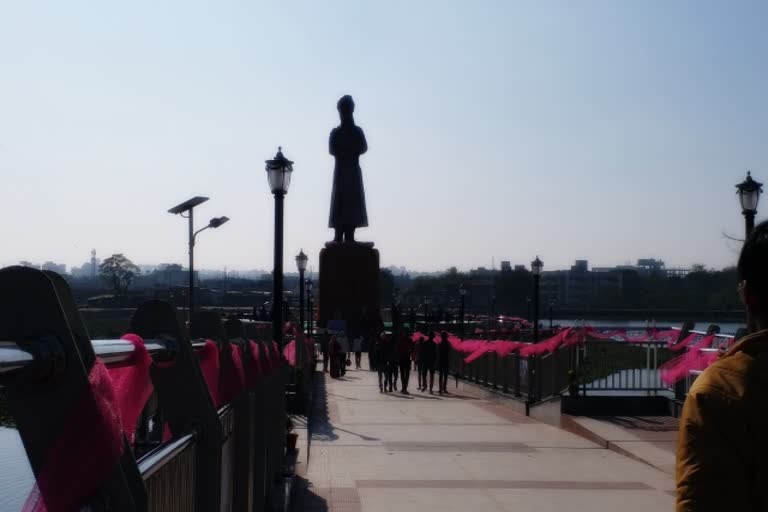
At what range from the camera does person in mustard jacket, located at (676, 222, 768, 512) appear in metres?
2.55

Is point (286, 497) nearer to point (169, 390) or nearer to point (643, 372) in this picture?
point (169, 390)

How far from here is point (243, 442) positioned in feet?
18.7

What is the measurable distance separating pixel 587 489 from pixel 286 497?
12.5 feet

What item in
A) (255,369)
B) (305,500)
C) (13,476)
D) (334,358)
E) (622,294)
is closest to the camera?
(13,476)

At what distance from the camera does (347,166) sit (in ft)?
157

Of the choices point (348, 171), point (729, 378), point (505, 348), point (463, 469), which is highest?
point (348, 171)

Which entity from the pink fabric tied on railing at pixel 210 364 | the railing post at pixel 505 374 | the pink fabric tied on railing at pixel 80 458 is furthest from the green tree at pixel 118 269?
the pink fabric tied on railing at pixel 80 458

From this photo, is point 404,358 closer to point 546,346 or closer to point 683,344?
point 546,346

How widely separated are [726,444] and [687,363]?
1515 cm

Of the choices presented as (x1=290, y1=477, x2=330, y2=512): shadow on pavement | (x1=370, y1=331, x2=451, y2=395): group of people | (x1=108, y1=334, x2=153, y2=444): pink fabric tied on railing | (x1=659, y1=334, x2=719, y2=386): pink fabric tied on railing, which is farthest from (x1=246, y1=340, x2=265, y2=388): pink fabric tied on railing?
→ (x1=370, y1=331, x2=451, y2=395): group of people

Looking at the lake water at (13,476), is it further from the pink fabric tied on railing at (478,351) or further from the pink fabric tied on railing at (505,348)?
the pink fabric tied on railing at (478,351)

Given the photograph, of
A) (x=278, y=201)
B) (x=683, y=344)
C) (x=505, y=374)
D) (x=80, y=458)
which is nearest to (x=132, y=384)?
(x=80, y=458)

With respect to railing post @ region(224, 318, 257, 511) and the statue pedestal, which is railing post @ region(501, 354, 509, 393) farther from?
the statue pedestal

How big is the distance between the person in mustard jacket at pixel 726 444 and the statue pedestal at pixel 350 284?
46220mm
